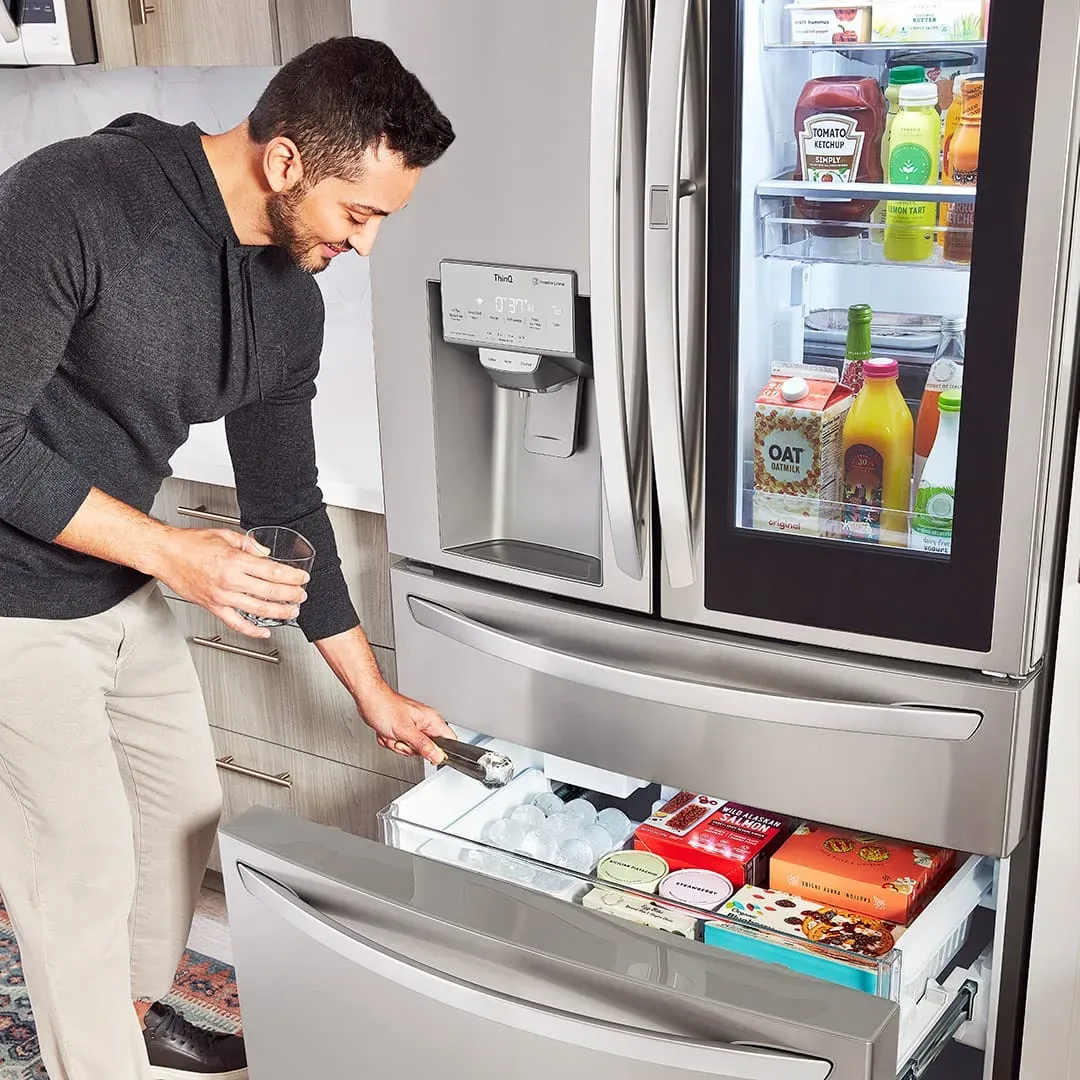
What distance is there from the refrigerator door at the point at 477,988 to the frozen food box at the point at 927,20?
0.85 meters

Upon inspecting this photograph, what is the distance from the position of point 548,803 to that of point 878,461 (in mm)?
638

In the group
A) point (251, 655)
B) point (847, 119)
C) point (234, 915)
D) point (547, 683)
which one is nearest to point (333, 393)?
point (251, 655)

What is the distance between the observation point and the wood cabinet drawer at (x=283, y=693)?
6.83 feet

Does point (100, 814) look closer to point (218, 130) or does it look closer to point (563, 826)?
point (563, 826)

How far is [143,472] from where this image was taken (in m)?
1.61

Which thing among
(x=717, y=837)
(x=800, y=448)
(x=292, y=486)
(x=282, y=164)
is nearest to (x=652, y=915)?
(x=717, y=837)

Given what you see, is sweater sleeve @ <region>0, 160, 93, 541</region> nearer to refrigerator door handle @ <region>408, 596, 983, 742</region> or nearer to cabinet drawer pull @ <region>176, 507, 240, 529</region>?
refrigerator door handle @ <region>408, 596, 983, 742</region>

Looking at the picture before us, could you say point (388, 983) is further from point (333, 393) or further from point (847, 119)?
point (333, 393)

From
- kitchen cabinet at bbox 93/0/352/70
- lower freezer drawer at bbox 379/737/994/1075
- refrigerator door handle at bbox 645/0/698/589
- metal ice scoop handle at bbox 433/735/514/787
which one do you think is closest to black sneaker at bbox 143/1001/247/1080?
lower freezer drawer at bbox 379/737/994/1075

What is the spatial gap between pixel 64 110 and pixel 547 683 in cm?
172

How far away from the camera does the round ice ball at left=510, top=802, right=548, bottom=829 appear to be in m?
1.68

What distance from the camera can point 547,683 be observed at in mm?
1663

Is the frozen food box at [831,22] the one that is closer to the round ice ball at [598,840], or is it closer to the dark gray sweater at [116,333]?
the dark gray sweater at [116,333]

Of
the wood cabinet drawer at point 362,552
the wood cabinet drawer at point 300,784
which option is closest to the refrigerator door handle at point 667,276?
the wood cabinet drawer at point 362,552
